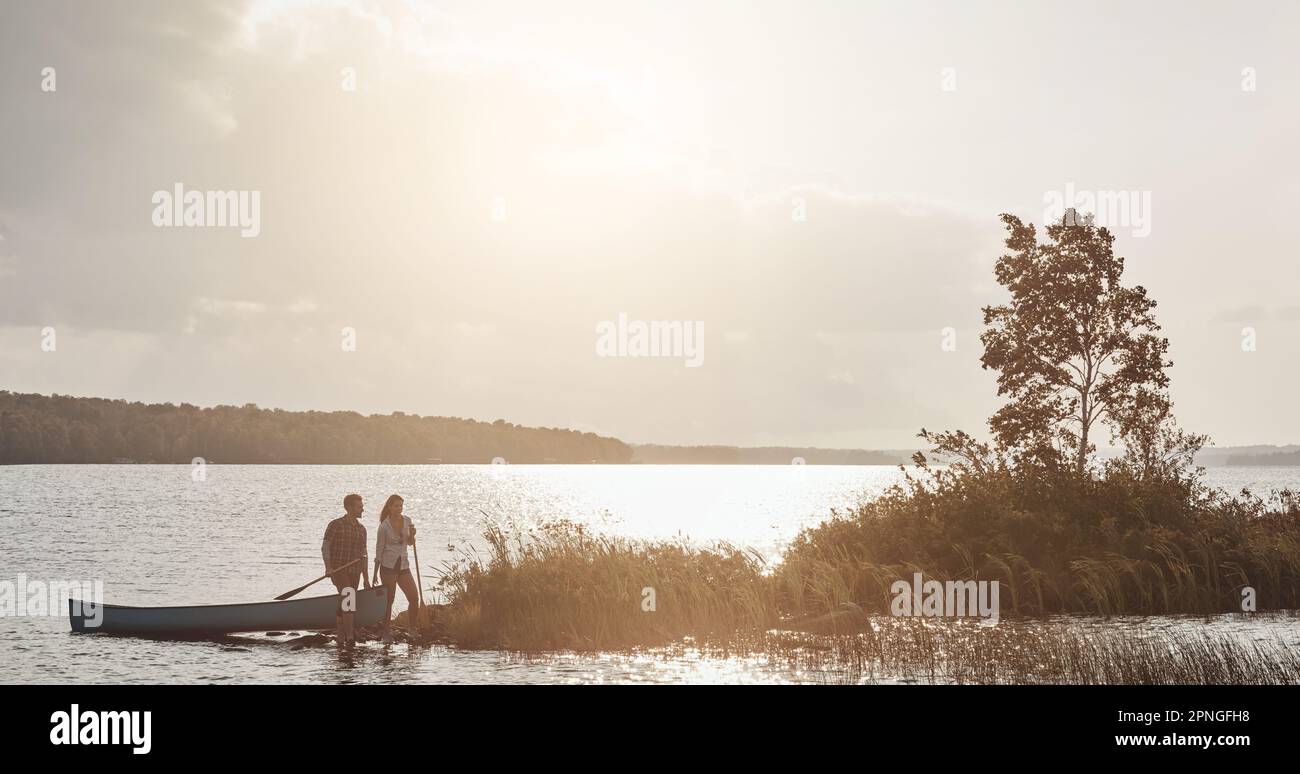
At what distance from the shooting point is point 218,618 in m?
26.9

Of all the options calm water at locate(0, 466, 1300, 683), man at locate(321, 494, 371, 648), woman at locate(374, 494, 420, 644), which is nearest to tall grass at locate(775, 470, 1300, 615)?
calm water at locate(0, 466, 1300, 683)

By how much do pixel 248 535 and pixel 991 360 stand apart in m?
60.0

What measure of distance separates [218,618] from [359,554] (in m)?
7.15

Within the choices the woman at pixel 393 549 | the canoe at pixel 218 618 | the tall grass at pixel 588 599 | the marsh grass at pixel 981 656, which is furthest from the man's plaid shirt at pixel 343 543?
the marsh grass at pixel 981 656

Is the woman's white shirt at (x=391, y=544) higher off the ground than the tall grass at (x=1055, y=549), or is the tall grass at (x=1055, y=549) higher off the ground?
the woman's white shirt at (x=391, y=544)

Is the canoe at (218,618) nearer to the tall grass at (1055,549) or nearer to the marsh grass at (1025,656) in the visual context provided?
the marsh grass at (1025,656)

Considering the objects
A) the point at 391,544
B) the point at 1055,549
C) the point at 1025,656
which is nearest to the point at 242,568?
the point at 391,544

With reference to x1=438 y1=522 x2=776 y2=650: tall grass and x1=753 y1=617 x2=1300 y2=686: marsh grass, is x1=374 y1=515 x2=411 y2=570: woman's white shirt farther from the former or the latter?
x1=753 y1=617 x2=1300 y2=686: marsh grass

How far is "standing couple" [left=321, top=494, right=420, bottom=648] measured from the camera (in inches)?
867

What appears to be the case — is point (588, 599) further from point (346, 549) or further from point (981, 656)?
point (981, 656)

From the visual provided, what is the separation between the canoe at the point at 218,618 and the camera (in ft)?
86.1

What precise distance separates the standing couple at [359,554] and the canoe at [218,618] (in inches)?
46.3
